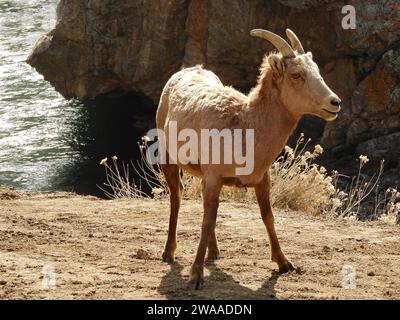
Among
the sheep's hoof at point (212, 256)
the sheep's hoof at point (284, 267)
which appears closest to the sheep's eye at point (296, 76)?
the sheep's hoof at point (284, 267)

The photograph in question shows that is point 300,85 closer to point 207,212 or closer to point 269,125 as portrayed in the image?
point 269,125

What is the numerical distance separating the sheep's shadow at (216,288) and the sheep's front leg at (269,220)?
10 centimetres

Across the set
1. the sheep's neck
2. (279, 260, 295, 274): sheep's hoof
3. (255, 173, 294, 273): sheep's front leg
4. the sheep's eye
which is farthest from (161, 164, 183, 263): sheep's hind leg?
the sheep's eye

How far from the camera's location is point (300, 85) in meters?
5.76

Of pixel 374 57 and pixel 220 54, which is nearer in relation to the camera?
pixel 374 57

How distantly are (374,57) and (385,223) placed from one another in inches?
276

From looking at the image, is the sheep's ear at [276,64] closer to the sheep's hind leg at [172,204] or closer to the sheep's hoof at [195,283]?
the sheep's hind leg at [172,204]

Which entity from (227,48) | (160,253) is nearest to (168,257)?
(160,253)

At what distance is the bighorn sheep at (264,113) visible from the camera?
5746mm

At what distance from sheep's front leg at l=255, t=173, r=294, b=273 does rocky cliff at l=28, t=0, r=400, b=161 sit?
29.2 ft

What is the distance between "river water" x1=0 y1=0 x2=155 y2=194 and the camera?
55.2 ft

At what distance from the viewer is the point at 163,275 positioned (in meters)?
6.13
